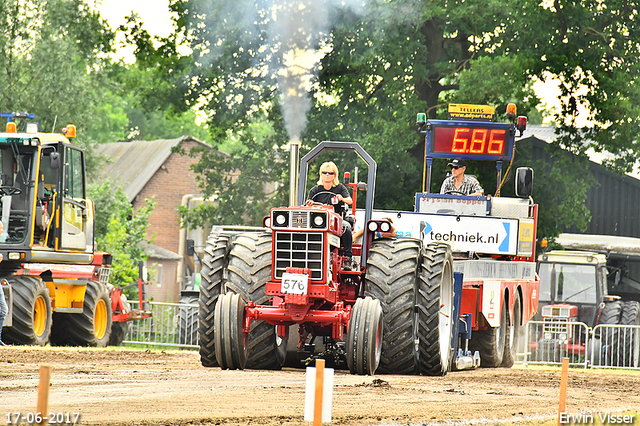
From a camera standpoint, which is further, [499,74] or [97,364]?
[499,74]

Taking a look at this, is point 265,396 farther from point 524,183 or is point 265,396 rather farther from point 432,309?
point 524,183

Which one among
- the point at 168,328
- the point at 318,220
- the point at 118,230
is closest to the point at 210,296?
the point at 318,220

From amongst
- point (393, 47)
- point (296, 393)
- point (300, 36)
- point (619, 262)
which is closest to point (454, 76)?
point (393, 47)

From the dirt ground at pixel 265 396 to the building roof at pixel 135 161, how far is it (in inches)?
1435

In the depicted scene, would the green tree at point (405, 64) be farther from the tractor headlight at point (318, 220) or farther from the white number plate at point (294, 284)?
the white number plate at point (294, 284)

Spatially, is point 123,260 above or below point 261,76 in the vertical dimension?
below

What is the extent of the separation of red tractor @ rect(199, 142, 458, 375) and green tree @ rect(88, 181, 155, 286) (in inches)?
918

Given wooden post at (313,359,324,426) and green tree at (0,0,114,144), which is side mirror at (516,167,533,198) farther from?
green tree at (0,0,114,144)

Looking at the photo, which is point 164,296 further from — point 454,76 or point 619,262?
point 454,76

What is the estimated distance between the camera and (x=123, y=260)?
34.9 meters

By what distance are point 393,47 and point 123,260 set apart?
14.1 meters

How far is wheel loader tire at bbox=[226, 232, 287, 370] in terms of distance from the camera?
10.8 m

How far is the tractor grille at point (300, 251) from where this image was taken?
A: 1055 centimetres

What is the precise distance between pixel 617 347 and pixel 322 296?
12.1 metres
